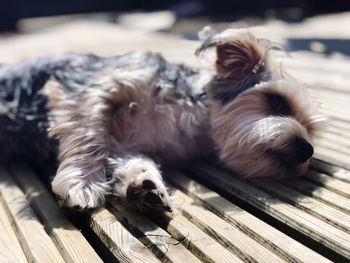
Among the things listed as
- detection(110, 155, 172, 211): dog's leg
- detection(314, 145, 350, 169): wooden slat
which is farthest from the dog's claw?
detection(314, 145, 350, 169): wooden slat

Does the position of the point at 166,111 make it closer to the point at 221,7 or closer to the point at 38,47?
the point at 38,47

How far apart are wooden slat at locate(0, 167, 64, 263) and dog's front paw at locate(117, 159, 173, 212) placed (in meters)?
0.43

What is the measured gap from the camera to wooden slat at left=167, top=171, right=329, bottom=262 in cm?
204

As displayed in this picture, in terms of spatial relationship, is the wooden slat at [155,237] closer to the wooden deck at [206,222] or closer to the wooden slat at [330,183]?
the wooden deck at [206,222]

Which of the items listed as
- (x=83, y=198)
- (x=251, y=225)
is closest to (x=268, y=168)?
(x=251, y=225)

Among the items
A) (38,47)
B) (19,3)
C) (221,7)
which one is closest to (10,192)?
(38,47)

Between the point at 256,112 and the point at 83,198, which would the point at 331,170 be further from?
the point at 83,198

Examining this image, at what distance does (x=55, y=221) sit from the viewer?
2.55 m

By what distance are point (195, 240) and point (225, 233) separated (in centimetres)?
14

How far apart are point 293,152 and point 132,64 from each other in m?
1.20

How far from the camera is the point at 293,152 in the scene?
288 cm

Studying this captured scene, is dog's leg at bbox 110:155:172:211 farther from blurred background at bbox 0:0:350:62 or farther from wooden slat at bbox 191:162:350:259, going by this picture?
blurred background at bbox 0:0:350:62

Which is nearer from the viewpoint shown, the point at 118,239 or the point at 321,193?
the point at 118,239

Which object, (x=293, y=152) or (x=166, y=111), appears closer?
(x=293, y=152)
